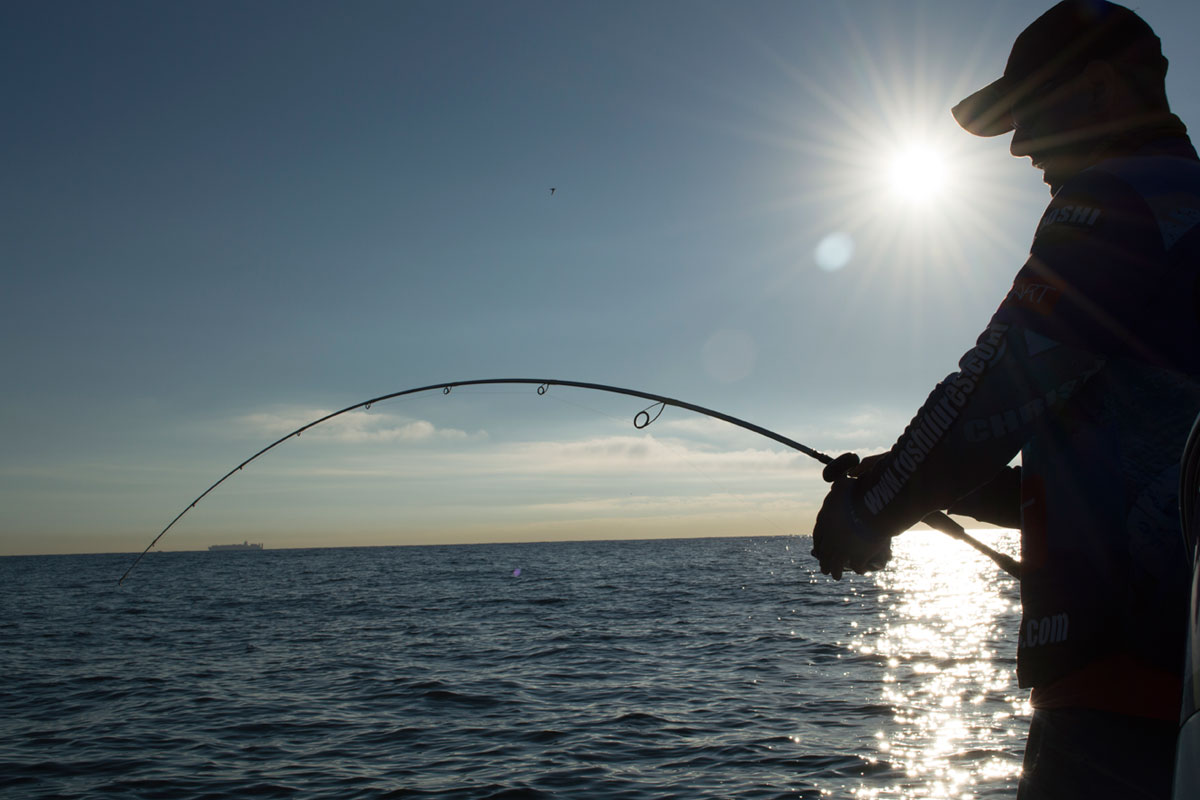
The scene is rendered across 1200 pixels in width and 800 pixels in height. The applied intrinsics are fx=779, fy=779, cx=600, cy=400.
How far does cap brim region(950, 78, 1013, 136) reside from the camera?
1855mm

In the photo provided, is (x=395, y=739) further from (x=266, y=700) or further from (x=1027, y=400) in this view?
(x=1027, y=400)

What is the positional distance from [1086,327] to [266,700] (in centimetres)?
1333

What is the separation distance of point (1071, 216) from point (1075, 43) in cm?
44

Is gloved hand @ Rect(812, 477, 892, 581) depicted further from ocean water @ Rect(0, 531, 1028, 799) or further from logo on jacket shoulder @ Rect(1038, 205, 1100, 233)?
ocean water @ Rect(0, 531, 1028, 799)

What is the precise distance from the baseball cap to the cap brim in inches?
2.1

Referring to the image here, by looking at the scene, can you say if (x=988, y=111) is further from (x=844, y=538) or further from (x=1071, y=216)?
(x=844, y=538)

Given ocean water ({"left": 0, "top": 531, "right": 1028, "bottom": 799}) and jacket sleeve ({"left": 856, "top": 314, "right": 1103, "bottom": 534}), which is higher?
jacket sleeve ({"left": 856, "top": 314, "right": 1103, "bottom": 534})

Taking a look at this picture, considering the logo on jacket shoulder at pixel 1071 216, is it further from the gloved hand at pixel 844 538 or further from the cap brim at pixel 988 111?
the gloved hand at pixel 844 538

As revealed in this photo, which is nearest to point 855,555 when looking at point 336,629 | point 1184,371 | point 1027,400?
point 1027,400

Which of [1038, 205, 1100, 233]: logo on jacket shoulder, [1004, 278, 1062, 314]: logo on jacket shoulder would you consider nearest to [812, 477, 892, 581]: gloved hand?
[1004, 278, 1062, 314]: logo on jacket shoulder

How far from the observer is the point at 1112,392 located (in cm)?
145

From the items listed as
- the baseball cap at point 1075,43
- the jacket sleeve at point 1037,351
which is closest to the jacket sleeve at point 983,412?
the jacket sleeve at point 1037,351

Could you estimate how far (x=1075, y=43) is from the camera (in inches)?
65.0

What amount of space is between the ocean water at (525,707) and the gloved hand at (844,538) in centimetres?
655
